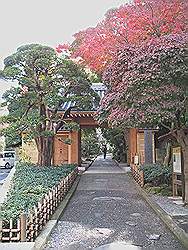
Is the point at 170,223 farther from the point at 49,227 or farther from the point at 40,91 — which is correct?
the point at 40,91

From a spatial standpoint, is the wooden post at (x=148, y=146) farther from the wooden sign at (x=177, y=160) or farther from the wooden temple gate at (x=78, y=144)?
the wooden sign at (x=177, y=160)

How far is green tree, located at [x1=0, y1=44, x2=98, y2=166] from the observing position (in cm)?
1242

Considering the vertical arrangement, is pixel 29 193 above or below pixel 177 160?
below

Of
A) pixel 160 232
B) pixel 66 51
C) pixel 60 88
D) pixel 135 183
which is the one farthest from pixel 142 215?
pixel 66 51

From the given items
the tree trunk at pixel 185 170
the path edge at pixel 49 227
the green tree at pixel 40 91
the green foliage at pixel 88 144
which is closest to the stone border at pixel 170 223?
the tree trunk at pixel 185 170

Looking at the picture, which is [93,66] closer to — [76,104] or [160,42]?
[76,104]

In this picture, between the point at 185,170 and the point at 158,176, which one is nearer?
the point at 185,170

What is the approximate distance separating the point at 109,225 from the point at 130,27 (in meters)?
6.68

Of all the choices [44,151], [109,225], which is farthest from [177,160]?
[44,151]

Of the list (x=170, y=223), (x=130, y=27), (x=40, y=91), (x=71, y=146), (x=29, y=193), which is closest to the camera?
(x=170, y=223)

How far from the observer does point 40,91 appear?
13000mm

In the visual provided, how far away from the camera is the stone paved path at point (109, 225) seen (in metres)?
5.34

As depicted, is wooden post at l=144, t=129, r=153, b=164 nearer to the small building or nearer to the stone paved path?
the small building

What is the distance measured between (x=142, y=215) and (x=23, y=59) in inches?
297
